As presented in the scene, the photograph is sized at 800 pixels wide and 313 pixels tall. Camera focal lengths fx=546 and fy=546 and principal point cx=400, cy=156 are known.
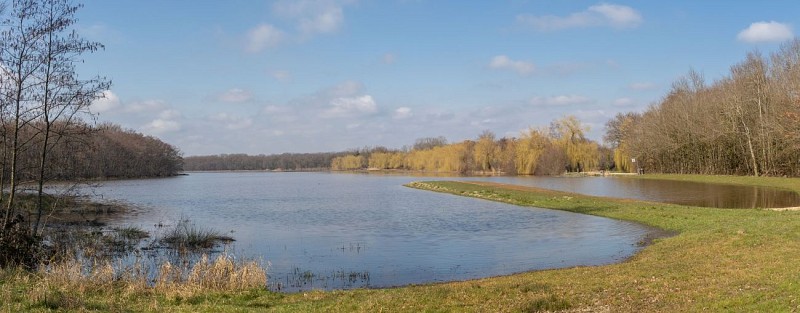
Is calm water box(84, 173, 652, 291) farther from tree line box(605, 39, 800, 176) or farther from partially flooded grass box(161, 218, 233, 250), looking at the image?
tree line box(605, 39, 800, 176)

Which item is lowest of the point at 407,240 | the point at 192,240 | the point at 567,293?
the point at 407,240

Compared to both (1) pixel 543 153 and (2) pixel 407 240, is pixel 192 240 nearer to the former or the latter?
(2) pixel 407 240

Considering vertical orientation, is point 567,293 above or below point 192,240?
above

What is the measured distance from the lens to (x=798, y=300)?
7406 millimetres

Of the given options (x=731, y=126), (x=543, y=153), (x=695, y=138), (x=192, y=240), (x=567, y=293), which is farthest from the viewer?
(x=543, y=153)

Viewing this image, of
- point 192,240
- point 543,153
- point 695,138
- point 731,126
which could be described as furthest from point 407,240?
point 543,153

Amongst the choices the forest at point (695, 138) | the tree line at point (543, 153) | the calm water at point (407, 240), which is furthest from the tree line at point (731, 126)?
the calm water at point (407, 240)

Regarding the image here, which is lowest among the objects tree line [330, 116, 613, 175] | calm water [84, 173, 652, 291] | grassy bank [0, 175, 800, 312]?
calm water [84, 173, 652, 291]

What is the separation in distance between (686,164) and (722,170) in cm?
784

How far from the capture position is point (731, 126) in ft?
192

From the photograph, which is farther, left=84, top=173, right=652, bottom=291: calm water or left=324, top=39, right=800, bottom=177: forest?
left=324, top=39, right=800, bottom=177: forest

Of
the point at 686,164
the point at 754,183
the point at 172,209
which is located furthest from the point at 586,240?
the point at 686,164

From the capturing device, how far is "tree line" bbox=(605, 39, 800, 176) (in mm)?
47909

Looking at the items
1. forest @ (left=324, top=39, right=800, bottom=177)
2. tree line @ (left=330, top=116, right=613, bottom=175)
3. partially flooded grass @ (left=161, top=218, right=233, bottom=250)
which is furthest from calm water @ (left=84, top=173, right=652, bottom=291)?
tree line @ (left=330, top=116, right=613, bottom=175)
